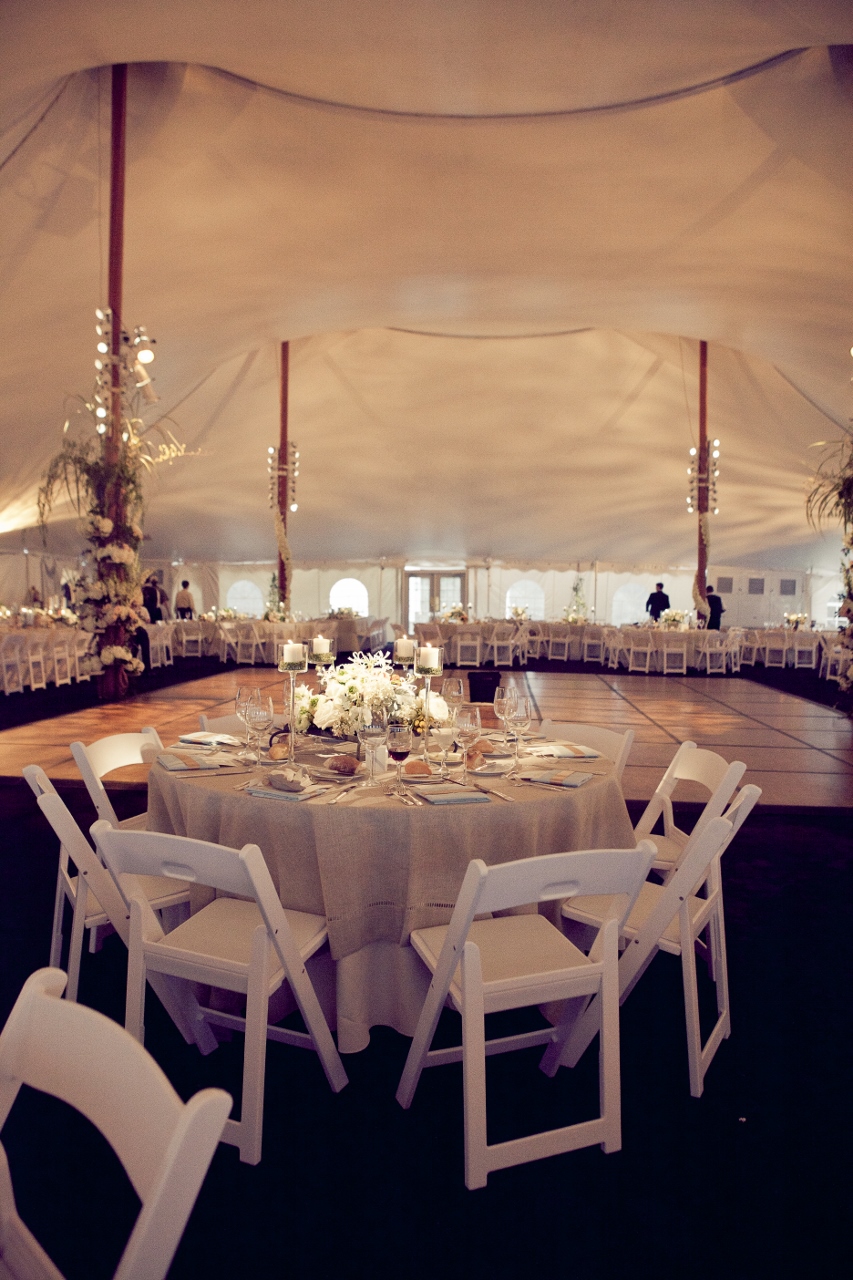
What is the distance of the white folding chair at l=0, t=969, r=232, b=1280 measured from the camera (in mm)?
787

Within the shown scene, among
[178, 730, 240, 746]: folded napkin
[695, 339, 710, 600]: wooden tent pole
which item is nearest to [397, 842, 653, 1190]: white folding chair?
[178, 730, 240, 746]: folded napkin

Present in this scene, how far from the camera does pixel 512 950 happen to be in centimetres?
204

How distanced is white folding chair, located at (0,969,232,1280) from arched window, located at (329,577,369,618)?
67.8ft

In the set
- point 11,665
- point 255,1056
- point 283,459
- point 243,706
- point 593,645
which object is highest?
point 283,459

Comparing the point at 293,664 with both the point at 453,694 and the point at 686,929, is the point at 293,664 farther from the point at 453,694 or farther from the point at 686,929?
the point at 686,929

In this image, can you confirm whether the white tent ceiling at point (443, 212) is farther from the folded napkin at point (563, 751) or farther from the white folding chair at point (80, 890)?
the white folding chair at point (80, 890)

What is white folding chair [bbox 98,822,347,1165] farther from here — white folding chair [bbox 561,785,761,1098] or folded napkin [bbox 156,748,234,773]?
white folding chair [bbox 561,785,761,1098]

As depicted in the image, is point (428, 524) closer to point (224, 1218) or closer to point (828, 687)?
point (828, 687)

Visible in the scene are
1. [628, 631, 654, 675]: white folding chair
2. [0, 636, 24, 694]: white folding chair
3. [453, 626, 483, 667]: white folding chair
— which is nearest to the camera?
[0, 636, 24, 694]: white folding chair

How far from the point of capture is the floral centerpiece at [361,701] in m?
2.75

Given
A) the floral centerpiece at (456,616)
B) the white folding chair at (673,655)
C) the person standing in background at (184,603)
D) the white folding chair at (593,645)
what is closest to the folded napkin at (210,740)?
the white folding chair at (673,655)

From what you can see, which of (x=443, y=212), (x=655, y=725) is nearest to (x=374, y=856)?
(x=655, y=725)

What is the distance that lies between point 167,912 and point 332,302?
9486 mm

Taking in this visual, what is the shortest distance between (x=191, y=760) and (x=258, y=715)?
271 millimetres
